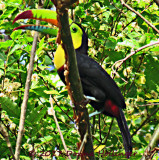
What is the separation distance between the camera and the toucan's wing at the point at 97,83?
354 cm

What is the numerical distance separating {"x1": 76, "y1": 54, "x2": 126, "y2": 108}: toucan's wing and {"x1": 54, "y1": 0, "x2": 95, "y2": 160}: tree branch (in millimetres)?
1027

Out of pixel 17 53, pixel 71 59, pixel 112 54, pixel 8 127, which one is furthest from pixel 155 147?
pixel 17 53

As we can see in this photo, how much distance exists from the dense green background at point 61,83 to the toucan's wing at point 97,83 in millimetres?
227

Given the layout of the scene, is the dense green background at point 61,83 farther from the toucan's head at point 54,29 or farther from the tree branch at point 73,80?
the tree branch at point 73,80

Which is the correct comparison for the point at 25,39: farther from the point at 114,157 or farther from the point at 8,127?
the point at 114,157

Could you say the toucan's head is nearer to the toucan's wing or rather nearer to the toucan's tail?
the toucan's wing

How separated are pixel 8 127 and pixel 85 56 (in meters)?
1.07

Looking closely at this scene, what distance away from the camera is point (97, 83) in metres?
3.59

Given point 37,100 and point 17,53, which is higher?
point 17,53

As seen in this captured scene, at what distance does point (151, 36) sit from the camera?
355cm

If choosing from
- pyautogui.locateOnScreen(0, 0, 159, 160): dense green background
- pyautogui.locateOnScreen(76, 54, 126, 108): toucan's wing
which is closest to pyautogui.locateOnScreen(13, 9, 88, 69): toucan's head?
pyautogui.locateOnScreen(0, 0, 159, 160): dense green background

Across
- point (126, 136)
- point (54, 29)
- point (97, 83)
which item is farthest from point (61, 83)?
point (126, 136)

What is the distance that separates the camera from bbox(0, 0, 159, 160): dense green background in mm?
3446

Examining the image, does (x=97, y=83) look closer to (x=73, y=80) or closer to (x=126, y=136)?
(x=126, y=136)
